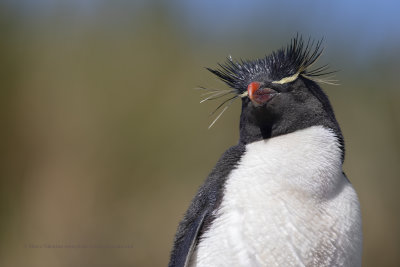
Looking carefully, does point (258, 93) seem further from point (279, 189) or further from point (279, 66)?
point (279, 189)

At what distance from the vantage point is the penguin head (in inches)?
80.2

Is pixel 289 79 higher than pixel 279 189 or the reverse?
higher

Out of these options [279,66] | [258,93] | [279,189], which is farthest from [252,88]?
[279,189]

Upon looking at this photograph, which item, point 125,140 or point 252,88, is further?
point 125,140

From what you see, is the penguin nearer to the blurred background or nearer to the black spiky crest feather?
the black spiky crest feather

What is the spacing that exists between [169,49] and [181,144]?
103 centimetres

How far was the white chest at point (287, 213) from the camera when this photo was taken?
183cm

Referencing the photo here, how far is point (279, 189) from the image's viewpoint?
1.88 meters

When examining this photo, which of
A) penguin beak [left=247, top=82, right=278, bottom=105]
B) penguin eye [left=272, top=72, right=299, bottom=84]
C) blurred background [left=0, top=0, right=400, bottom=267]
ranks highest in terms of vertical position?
penguin eye [left=272, top=72, right=299, bottom=84]

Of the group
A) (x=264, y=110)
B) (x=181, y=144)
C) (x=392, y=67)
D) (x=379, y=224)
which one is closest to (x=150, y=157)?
(x=181, y=144)

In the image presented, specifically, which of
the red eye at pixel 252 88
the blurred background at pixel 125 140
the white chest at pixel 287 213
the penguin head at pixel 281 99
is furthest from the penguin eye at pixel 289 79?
the blurred background at pixel 125 140

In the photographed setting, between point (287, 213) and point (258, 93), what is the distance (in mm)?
461

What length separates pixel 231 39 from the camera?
18.1 ft

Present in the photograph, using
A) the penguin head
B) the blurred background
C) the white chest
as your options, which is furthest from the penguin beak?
the blurred background
